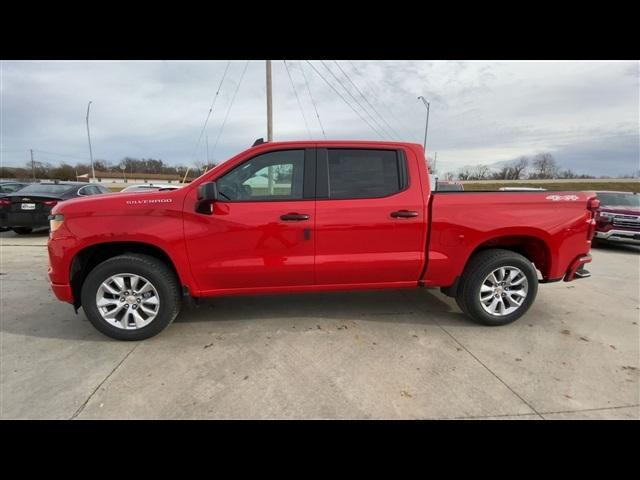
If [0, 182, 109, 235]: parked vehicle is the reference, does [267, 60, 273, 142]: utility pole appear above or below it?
above

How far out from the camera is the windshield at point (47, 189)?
8.28 meters

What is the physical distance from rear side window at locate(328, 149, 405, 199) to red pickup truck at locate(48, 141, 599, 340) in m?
0.01

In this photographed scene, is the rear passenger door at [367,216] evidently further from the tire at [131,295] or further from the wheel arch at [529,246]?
the tire at [131,295]

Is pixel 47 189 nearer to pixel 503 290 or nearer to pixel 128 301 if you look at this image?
pixel 128 301

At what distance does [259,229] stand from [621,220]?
9.91 meters

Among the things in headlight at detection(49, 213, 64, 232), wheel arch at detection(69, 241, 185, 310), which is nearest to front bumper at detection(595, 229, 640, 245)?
wheel arch at detection(69, 241, 185, 310)

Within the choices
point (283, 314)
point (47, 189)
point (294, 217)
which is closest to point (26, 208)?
point (47, 189)

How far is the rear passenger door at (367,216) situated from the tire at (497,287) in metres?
0.65

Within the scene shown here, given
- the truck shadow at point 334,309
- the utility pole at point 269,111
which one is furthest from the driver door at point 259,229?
the utility pole at point 269,111

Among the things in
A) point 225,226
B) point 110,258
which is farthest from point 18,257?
point 225,226

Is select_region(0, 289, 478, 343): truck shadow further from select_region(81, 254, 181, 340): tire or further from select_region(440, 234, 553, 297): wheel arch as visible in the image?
select_region(440, 234, 553, 297): wheel arch

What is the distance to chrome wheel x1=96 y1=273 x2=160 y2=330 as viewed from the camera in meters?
3.10
